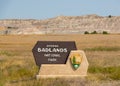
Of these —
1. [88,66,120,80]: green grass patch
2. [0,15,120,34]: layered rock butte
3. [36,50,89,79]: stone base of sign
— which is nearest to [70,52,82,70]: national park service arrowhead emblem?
[36,50,89,79]: stone base of sign

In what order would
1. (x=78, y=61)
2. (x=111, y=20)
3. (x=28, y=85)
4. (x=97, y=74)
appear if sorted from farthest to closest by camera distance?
(x=111, y=20), (x=97, y=74), (x=78, y=61), (x=28, y=85)

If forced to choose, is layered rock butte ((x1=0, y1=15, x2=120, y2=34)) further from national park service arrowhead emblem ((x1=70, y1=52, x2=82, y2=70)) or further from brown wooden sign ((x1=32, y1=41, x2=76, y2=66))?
national park service arrowhead emblem ((x1=70, y1=52, x2=82, y2=70))

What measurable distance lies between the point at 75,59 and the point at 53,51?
959 mm

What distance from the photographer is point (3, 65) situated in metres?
27.5

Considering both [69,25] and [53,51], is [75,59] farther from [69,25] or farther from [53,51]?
[69,25]

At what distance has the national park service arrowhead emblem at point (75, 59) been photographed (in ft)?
71.5

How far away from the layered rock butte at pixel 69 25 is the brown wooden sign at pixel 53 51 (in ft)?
441

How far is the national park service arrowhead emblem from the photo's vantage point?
21797 millimetres

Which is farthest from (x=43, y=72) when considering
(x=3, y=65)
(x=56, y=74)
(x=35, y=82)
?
(x=3, y=65)

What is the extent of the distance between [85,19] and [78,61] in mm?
172114

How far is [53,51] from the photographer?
2202 cm

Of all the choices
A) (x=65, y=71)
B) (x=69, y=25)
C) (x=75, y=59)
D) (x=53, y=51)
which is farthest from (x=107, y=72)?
(x=69, y=25)

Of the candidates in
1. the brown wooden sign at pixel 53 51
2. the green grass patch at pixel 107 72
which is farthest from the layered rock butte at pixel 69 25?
the brown wooden sign at pixel 53 51

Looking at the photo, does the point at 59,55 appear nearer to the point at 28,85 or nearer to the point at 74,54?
the point at 74,54
